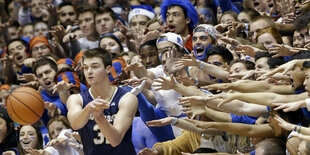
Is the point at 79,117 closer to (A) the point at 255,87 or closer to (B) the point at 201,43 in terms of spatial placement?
(A) the point at 255,87

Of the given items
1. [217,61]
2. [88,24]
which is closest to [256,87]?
[217,61]

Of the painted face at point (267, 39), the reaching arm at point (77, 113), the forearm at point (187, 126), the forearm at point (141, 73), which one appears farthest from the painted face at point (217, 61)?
the reaching arm at point (77, 113)

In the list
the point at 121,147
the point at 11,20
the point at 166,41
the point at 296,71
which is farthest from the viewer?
the point at 11,20

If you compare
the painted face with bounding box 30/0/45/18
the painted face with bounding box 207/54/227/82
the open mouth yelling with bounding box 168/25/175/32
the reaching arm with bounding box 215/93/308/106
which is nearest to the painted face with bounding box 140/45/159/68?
the open mouth yelling with bounding box 168/25/175/32

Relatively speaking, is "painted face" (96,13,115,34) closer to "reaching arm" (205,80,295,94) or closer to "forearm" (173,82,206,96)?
"forearm" (173,82,206,96)

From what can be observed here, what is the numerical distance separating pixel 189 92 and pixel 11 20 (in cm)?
826

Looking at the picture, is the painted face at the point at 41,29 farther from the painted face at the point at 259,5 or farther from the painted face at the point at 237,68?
the painted face at the point at 237,68

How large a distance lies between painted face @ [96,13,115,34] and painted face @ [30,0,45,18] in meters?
Answer: 3.22

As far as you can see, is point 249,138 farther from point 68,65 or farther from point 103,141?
point 68,65

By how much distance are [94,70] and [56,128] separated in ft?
6.50

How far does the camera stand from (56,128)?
7.71m

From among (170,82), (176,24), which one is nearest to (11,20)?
(176,24)

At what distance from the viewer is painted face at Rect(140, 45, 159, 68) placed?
778 centimetres

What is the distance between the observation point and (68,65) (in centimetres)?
916
